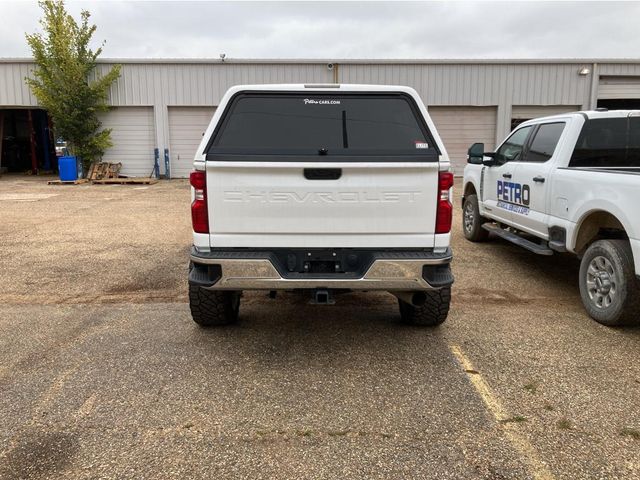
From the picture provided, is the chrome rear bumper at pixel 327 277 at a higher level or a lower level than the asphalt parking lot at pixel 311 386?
higher

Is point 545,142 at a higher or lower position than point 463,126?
lower

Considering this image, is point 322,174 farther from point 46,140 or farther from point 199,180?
point 46,140

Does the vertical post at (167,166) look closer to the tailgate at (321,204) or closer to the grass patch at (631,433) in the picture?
the tailgate at (321,204)

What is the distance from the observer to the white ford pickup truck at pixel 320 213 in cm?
372

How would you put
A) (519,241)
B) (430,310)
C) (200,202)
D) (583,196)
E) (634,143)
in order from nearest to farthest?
(200,202) → (430,310) → (583,196) → (634,143) → (519,241)

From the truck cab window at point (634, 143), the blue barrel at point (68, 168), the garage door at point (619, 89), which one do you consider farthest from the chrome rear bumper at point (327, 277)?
the garage door at point (619, 89)

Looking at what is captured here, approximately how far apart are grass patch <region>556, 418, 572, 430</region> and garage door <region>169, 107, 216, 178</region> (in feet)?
60.8

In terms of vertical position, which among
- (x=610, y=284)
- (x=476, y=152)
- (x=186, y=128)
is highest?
(x=186, y=128)

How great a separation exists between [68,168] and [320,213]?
17.0m

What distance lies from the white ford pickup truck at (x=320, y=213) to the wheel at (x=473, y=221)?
4726mm

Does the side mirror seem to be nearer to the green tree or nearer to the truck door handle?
the truck door handle

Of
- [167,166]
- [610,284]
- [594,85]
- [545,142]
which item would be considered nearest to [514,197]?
[545,142]

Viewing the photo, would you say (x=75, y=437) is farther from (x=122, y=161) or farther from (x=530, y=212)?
(x=122, y=161)

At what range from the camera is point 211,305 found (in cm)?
447
